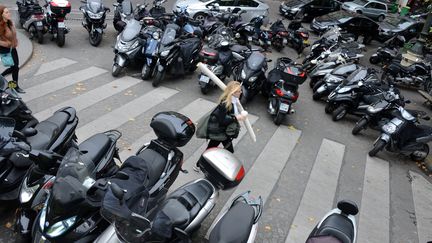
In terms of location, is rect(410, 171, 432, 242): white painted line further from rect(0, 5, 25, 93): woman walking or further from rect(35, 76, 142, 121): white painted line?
rect(0, 5, 25, 93): woman walking

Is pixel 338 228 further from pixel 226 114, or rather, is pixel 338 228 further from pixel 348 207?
pixel 226 114

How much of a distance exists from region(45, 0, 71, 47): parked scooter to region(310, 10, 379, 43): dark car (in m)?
11.9

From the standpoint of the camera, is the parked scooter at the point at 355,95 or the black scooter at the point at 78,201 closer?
the black scooter at the point at 78,201

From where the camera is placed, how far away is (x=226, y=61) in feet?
30.7

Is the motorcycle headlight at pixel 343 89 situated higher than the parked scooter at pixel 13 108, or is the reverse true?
the parked scooter at pixel 13 108

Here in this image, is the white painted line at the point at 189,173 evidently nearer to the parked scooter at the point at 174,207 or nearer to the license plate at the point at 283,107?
the parked scooter at the point at 174,207

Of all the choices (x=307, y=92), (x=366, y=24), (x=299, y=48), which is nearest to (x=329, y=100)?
(x=307, y=92)

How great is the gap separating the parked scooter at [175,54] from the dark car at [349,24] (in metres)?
9.42

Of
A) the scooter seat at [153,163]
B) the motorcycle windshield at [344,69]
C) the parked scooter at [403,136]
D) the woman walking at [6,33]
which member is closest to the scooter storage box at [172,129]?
the scooter seat at [153,163]

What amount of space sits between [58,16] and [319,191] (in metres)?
8.65

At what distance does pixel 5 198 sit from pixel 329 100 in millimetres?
7744

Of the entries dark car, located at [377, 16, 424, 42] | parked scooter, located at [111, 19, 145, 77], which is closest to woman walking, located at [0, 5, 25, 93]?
parked scooter, located at [111, 19, 145, 77]

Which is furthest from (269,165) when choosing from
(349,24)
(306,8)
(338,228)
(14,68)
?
(306,8)

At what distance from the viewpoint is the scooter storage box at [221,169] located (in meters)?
4.23
